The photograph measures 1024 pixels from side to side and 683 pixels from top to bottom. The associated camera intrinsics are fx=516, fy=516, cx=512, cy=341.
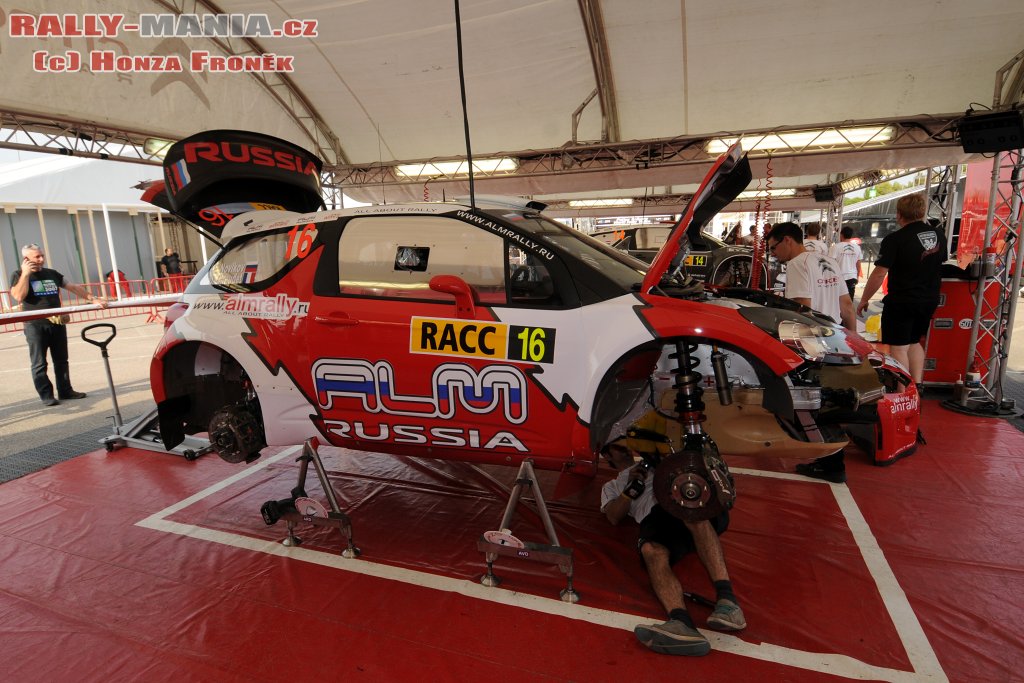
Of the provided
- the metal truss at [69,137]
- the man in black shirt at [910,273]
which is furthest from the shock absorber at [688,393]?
the metal truss at [69,137]

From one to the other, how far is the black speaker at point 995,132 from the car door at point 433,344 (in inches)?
199

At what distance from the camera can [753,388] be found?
285cm

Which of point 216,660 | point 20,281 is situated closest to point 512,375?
point 216,660

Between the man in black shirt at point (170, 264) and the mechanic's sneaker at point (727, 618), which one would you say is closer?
the mechanic's sneaker at point (727, 618)

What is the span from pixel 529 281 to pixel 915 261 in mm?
3927

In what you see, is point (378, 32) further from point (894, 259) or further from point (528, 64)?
point (894, 259)

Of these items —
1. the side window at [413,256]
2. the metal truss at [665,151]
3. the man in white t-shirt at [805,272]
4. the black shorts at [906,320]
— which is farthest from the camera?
the metal truss at [665,151]

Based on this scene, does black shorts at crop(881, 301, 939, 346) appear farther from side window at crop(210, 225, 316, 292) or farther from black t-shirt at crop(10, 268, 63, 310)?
black t-shirt at crop(10, 268, 63, 310)

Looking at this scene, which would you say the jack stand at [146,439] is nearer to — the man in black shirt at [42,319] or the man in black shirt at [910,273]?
the man in black shirt at [42,319]

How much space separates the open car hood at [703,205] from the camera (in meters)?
2.09

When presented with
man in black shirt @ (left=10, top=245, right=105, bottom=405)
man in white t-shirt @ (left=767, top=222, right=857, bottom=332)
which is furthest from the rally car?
man in black shirt @ (left=10, top=245, right=105, bottom=405)

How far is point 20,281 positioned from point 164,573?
4.78 meters

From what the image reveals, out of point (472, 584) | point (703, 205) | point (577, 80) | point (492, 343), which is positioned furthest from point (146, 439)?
point (577, 80)

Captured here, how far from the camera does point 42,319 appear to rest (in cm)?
559
